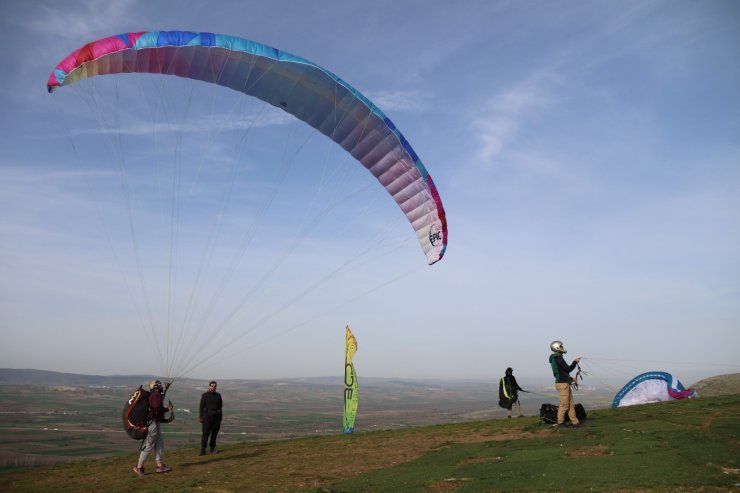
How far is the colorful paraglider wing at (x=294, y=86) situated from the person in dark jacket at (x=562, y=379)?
6228 mm

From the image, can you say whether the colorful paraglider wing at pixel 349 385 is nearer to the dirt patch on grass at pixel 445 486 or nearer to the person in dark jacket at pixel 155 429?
the person in dark jacket at pixel 155 429

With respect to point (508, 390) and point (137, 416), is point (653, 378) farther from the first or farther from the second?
point (137, 416)

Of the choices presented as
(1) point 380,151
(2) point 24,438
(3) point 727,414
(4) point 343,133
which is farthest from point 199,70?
(2) point 24,438

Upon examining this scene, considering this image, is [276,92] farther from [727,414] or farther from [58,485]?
[727,414]

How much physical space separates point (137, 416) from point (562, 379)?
1048 centimetres

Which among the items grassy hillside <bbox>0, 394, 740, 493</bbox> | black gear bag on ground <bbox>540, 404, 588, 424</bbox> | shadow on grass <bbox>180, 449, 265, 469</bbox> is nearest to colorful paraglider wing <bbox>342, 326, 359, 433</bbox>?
grassy hillside <bbox>0, 394, 740, 493</bbox>

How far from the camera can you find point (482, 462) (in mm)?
10008

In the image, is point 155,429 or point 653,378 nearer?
point 155,429

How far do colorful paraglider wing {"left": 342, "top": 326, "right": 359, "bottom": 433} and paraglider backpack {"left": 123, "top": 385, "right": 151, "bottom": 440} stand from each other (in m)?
7.97

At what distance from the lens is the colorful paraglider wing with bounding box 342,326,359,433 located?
17.8 m

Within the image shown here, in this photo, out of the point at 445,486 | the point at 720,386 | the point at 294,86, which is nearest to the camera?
the point at 445,486

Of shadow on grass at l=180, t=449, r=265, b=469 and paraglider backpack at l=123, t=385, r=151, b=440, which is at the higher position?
paraglider backpack at l=123, t=385, r=151, b=440

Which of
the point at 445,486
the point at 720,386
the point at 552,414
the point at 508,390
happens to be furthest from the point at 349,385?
the point at 720,386

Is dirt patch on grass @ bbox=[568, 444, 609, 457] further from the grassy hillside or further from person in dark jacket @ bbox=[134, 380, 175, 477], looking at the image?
person in dark jacket @ bbox=[134, 380, 175, 477]
